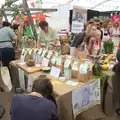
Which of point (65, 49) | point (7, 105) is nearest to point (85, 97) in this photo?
point (65, 49)

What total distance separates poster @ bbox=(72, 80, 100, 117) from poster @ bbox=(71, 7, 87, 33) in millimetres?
1447

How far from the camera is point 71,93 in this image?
67.3 inches

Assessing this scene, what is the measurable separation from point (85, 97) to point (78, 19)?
5.31ft

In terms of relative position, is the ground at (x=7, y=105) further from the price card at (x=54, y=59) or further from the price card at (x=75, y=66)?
the price card at (x=54, y=59)

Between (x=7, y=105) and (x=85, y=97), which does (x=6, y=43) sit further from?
(x=85, y=97)

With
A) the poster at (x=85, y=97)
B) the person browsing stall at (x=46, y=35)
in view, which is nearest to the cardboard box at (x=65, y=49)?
the person browsing stall at (x=46, y=35)

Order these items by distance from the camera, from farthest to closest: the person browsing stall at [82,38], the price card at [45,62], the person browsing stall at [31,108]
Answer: the person browsing stall at [82,38], the price card at [45,62], the person browsing stall at [31,108]

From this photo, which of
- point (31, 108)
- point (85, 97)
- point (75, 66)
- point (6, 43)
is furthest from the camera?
point (6, 43)

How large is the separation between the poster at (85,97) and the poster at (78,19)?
1.45m

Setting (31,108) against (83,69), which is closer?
A: (31,108)

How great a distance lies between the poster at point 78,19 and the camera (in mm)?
2957

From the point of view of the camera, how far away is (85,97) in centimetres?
186

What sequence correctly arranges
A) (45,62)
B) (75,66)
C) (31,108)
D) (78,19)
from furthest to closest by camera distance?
(78,19)
(45,62)
(75,66)
(31,108)

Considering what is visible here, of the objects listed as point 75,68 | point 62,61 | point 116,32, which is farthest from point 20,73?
point 116,32
